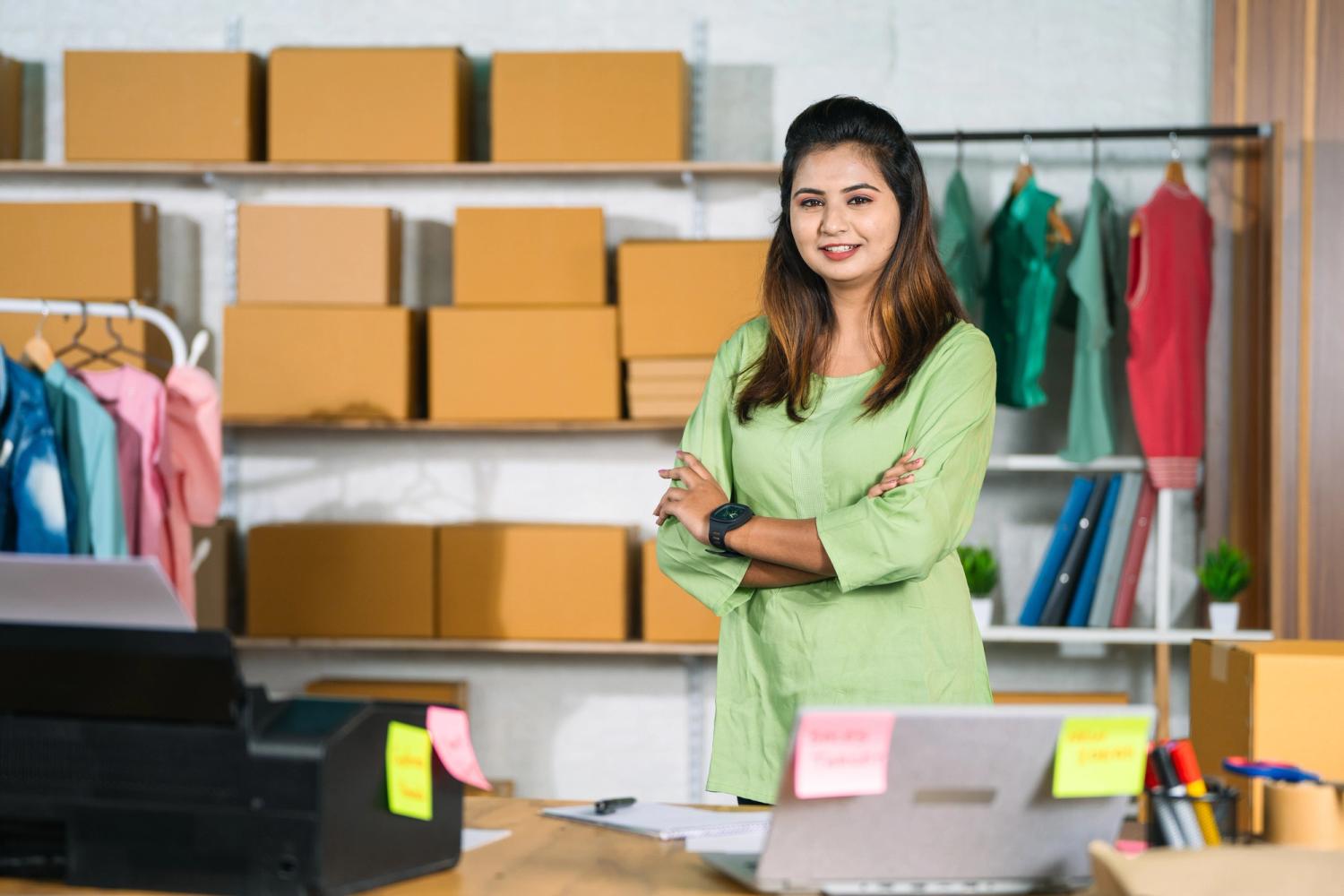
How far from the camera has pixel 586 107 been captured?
11.6ft

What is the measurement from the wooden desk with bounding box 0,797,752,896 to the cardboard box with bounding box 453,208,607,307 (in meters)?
2.14

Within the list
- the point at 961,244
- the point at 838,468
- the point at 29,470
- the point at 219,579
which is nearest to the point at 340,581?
the point at 219,579

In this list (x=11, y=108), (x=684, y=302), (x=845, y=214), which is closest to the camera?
(x=845, y=214)

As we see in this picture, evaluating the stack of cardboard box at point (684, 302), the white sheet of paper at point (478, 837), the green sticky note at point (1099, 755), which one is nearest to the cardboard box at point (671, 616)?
the stack of cardboard box at point (684, 302)

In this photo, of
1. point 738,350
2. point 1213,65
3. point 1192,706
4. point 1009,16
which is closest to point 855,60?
point 1009,16

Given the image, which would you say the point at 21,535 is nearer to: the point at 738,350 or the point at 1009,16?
the point at 738,350

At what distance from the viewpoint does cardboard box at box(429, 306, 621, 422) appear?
352 cm

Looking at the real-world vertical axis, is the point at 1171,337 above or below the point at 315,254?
below

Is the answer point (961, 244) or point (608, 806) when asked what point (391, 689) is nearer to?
point (961, 244)

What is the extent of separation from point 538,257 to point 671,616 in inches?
37.9

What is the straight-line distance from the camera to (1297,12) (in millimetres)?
3494

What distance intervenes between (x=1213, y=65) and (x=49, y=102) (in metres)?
3.17

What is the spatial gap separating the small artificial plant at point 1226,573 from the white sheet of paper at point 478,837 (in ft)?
7.78

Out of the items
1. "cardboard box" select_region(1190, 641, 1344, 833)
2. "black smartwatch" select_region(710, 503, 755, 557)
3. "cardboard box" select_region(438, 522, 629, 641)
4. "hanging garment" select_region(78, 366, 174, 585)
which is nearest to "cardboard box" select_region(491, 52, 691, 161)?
"cardboard box" select_region(438, 522, 629, 641)
